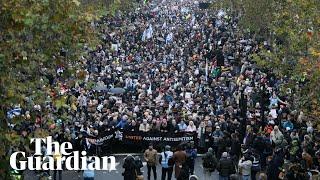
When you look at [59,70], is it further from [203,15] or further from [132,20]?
[203,15]

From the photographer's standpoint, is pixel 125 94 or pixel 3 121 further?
pixel 125 94

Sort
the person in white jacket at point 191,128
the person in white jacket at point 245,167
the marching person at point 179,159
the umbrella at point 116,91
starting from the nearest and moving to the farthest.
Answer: the person in white jacket at point 245,167, the marching person at point 179,159, the person in white jacket at point 191,128, the umbrella at point 116,91

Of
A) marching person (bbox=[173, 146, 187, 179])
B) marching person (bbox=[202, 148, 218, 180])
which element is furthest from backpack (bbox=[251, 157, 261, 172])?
marching person (bbox=[173, 146, 187, 179])

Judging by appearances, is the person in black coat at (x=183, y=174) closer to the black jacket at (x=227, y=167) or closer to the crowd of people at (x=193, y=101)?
the crowd of people at (x=193, y=101)

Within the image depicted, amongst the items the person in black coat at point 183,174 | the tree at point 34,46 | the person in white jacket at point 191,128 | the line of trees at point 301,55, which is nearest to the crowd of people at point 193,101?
the person in white jacket at point 191,128

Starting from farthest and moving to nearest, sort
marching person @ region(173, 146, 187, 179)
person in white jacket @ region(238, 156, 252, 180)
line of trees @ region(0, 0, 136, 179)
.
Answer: marching person @ region(173, 146, 187, 179)
person in white jacket @ region(238, 156, 252, 180)
line of trees @ region(0, 0, 136, 179)

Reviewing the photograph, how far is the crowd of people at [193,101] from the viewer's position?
17969 mm

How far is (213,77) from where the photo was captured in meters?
33.3

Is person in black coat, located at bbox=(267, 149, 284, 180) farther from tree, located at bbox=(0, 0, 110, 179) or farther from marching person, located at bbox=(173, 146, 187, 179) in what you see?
tree, located at bbox=(0, 0, 110, 179)

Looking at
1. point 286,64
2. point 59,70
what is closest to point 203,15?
point 286,64

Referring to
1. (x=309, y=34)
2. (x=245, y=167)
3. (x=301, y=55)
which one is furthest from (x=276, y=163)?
(x=301, y=55)

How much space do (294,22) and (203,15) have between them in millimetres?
38523

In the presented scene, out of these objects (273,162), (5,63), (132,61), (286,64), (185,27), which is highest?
(185,27)

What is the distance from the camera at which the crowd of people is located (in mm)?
17969
